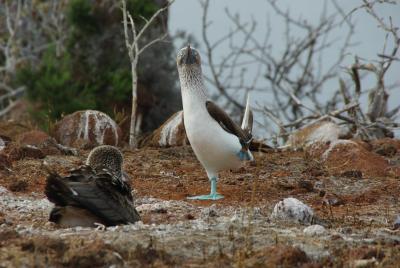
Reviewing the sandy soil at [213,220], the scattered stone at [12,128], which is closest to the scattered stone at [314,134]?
the sandy soil at [213,220]

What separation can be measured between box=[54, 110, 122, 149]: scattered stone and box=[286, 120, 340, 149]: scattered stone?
2.47 m

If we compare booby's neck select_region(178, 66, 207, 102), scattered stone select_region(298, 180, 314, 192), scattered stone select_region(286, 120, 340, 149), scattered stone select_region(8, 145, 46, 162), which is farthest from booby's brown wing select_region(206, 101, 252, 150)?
scattered stone select_region(286, 120, 340, 149)

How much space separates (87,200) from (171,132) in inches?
235

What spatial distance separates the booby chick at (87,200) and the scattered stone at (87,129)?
17.9 ft

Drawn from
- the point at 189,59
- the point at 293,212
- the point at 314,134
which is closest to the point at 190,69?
the point at 189,59

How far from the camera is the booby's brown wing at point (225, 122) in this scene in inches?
331

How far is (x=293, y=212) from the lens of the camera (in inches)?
270

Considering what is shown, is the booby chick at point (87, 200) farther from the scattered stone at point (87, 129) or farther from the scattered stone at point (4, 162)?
the scattered stone at point (87, 129)

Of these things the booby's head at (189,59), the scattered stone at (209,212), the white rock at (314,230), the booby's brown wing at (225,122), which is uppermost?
the booby's head at (189,59)


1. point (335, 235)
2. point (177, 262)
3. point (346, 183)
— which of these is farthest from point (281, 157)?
point (177, 262)

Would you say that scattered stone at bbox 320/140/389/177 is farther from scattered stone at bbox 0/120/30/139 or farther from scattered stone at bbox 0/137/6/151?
scattered stone at bbox 0/120/30/139

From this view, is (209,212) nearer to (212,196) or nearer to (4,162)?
Answer: (212,196)

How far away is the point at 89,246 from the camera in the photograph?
521 centimetres

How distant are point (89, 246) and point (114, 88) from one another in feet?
45.4
